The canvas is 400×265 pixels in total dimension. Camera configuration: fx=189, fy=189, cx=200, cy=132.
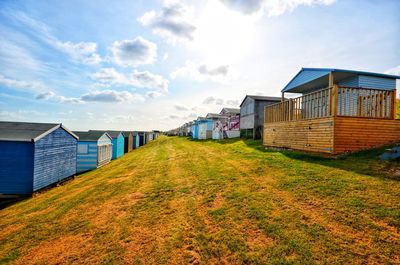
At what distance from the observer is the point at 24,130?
1190cm

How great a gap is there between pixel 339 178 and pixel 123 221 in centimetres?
732

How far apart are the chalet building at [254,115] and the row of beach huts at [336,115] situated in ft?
25.6

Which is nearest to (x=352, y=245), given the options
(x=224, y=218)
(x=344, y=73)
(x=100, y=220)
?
(x=224, y=218)

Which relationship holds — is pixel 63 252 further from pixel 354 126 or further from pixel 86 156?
pixel 86 156

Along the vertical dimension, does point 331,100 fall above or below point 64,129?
above

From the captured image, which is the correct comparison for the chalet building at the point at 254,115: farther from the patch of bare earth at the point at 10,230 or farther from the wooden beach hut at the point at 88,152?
the patch of bare earth at the point at 10,230

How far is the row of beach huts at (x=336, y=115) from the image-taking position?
9430 millimetres

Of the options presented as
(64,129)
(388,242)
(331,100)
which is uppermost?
(331,100)

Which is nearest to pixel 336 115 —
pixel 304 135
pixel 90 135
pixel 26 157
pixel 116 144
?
A: pixel 304 135

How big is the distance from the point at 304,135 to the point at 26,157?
1645 centimetres

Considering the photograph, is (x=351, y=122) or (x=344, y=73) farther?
(x=344, y=73)

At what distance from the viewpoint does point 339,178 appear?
6.57 metres

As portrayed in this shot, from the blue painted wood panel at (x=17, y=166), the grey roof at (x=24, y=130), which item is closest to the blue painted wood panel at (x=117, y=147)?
the grey roof at (x=24, y=130)

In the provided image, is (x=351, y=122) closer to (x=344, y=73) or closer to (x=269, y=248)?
(x=344, y=73)
